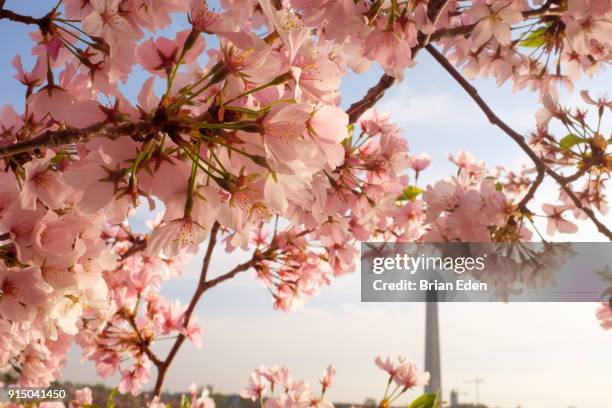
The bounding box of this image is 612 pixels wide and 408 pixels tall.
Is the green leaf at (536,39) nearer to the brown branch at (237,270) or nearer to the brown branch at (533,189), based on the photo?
the brown branch at (533,189)

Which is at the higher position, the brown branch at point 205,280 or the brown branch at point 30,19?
the brown branch at point 30,19

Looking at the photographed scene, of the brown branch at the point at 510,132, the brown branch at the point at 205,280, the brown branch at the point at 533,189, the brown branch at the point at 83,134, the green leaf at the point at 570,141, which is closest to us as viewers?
the brown branch at the point at 83,134

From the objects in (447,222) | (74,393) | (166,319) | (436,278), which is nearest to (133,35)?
(447,222)

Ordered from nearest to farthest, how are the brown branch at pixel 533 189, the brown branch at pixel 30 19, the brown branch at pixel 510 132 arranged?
the brown branch at pixel 30 19, the brown branch at pixel 510 132, the brown branch at pixel 533 189

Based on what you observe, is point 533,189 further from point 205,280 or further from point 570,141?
point 205,280

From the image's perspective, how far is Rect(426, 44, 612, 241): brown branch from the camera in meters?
1.67

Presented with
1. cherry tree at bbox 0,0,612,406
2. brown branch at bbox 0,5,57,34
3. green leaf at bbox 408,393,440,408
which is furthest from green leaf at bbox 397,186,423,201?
brown branch at bbox 0,5,57,34

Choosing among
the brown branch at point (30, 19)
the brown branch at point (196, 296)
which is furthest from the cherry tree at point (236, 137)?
the brown branch at point (196, 296)

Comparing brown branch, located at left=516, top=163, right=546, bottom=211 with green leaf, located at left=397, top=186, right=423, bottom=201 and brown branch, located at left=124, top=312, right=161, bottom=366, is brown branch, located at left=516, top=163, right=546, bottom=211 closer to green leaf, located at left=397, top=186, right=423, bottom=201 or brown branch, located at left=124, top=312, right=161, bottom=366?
green leaf, located at left=397, top=186, right=423, bottom=201

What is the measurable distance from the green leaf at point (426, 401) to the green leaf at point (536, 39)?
1.42 m

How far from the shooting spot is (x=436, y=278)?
79.3 inches

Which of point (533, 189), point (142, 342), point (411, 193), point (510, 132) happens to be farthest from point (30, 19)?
point (142, 342)

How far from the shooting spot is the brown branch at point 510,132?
5.48 ft

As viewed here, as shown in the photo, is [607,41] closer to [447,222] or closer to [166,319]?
[447,222]
